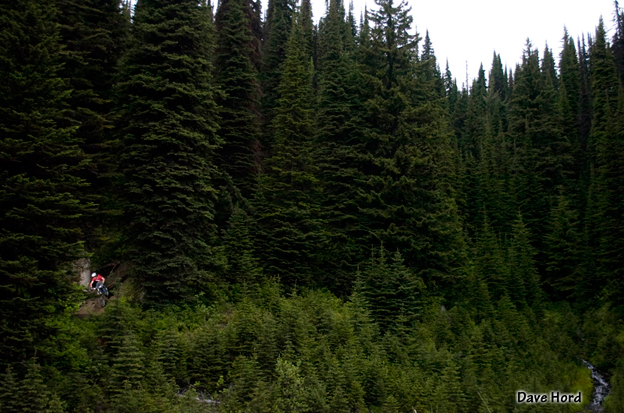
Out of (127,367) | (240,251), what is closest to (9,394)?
(127,367)

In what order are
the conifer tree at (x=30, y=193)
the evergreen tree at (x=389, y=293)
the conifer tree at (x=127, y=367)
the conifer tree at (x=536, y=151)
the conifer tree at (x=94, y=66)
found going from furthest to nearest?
1. the conifer tree at (x=536, y=151)
2. the evergreen tree at (x=389, y=293)
3. the conifer tree at (x=94, y=66)
4. the conifer tree at (x=127, y=367)
5. the conifer tree at (x=30, y=193)

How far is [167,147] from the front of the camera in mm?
19891

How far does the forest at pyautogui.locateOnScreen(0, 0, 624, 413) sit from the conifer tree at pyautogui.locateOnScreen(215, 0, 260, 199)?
0.17 meters

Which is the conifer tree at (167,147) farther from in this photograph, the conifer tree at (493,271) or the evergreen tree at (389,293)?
the conifer tree at (493,271)

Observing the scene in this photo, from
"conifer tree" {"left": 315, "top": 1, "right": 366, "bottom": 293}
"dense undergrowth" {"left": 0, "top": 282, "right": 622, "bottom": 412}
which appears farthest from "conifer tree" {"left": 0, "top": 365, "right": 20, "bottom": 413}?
"conifer tree" {"left": 315, "top": 1, "right": 366, "bottom": 293}

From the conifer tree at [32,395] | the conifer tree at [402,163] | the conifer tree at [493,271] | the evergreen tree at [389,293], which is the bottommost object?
the conifer tree at [32,395]

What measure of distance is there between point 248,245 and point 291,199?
371cm

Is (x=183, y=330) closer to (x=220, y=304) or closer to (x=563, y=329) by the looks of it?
(x=220, y=304)

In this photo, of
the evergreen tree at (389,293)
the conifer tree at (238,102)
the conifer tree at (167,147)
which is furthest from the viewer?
the conifer tree at (238,102)

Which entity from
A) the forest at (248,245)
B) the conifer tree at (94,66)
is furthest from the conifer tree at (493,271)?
the conifer tree at (94,66)

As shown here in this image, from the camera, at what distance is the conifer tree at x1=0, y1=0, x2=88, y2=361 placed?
11875mm

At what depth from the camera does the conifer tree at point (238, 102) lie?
27.6m

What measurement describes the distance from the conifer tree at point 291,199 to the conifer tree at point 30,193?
11576mm

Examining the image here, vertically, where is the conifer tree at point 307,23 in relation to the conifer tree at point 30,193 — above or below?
above
